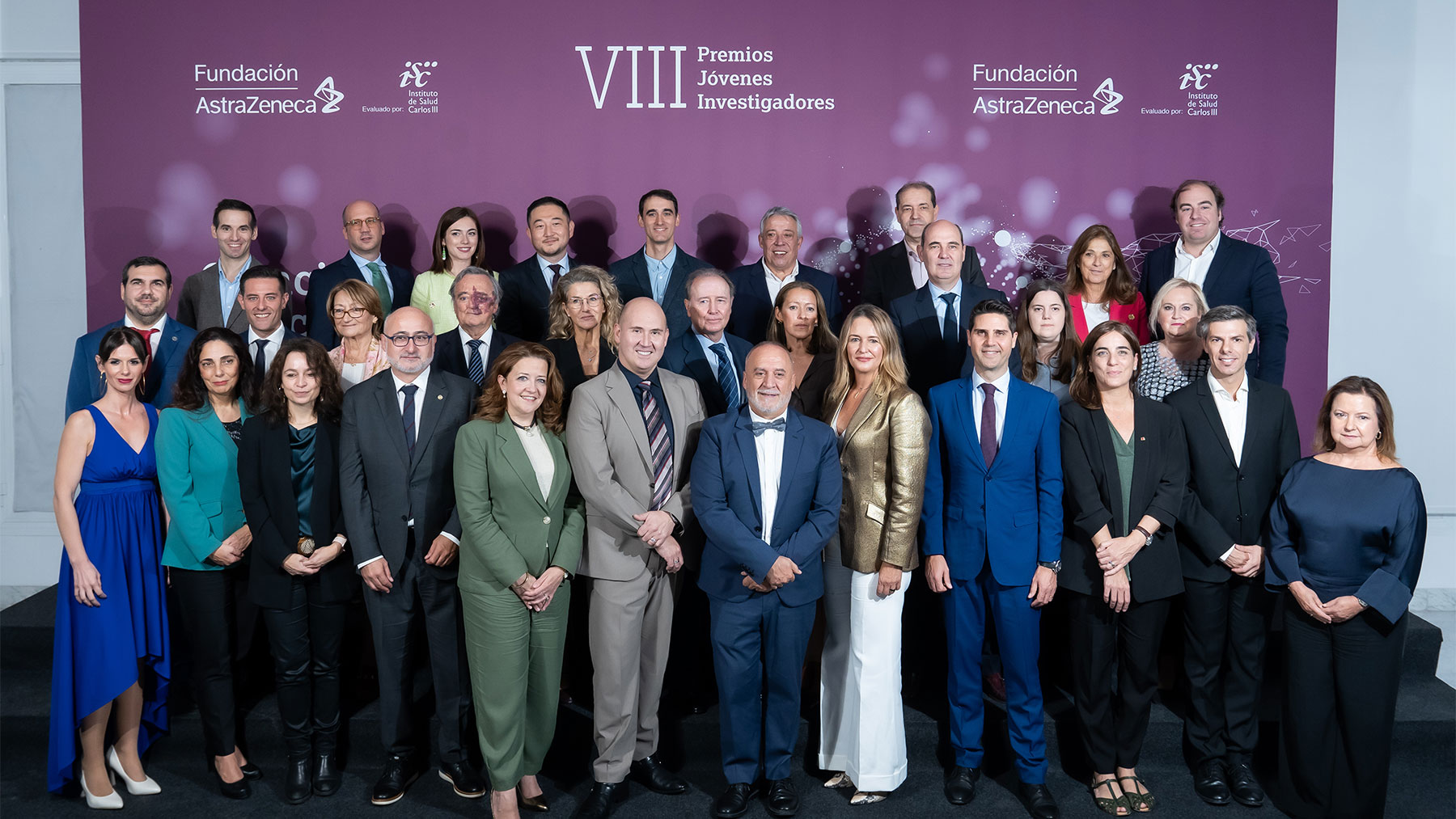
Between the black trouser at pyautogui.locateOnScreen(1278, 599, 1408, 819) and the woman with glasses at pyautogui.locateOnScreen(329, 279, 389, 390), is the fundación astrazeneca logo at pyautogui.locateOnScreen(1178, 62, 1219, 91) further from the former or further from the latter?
the woman with glasses at pyautogui.locateOnScreen(329, 279, 389, 390)

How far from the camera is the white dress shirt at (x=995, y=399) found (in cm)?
359

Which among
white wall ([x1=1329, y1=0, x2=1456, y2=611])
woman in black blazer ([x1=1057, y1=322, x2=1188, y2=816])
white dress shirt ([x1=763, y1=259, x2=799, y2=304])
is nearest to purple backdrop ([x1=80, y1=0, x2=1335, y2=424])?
white wall ([x1=1329, y1=0, x2=1456, y2=611])

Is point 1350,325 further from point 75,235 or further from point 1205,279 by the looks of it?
point 75,235

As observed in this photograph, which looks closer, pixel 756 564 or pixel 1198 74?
pixel 756 564

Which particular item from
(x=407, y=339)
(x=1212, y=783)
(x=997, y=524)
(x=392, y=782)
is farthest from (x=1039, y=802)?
(x=407, y=339)

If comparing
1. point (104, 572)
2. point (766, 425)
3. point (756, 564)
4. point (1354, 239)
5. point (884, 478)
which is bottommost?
point (104, 572)

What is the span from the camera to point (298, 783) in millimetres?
3756

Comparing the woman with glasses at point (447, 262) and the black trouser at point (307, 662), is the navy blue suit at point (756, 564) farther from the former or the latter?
the woman with glasses at point (447, 262)

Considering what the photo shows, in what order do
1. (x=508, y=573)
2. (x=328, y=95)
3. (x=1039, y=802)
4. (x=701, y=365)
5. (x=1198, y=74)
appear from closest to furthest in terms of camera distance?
(x=508, y=573) < (x=1039, y=802) < (x=701, y=365) < (x=1198, y=74) < (x=328, y=95)

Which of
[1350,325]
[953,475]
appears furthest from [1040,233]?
[953,475]

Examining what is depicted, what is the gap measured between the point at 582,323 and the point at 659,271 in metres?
1.01

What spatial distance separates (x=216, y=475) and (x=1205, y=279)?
4441 millimetres

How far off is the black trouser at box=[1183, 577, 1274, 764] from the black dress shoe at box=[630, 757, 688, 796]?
2.00 m

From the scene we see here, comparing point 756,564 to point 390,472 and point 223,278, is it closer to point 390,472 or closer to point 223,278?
point 390,472
